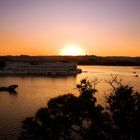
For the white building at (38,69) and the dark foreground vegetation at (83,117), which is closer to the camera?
the dark foreground vegetation at (83,117)

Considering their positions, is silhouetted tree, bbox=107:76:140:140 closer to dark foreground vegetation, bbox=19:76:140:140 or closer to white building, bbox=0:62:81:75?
dark foreground vegetation, bbox=19:76:140:140

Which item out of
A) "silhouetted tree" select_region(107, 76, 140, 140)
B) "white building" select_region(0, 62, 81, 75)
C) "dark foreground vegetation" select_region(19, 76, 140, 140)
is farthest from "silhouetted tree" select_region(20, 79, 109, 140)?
"white building" select_region(0, 62, 81, 75)

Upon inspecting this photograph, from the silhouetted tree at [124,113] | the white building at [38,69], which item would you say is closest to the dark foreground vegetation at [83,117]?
the silhouetted tree at [124,113]

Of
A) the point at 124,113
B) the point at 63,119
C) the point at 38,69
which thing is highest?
the point at 124,113

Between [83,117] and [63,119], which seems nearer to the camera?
[63,119]

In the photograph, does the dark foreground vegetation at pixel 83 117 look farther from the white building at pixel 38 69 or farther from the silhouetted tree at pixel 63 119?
the white building at pixel 38 69

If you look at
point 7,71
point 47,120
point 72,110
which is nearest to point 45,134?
point 47,120

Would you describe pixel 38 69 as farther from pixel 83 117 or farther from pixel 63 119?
pixel 63 119

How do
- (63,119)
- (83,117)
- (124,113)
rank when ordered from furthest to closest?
(83,117)
(124,113)
(63,119)

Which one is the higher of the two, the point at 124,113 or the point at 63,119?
the point at 124,113

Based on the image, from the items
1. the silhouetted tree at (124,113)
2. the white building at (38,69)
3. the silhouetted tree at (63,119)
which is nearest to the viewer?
the silhouetted tree at (63,119)

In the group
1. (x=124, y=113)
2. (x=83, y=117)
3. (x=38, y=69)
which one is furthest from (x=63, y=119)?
(x=38, y=69)

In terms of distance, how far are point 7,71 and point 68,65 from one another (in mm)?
26577

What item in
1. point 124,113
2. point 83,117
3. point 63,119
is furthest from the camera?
point 83,117
